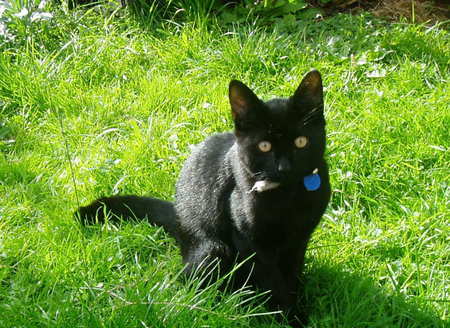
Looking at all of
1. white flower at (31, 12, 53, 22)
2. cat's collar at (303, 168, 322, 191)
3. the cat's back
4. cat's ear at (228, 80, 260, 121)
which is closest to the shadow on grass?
cat's collar at (303, 168, 322, 191)

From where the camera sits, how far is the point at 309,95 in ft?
7.04

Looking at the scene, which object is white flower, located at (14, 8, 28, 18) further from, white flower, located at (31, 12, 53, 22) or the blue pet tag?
the blue pet tag

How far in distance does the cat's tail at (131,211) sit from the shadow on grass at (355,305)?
2.29 feet

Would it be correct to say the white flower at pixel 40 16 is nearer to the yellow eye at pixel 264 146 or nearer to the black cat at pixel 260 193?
the black cat at pixel 260 193

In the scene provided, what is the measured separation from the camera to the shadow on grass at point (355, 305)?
225 cm

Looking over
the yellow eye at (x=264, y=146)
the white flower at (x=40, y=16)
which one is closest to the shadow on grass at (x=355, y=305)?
the yellow eye at (x=264, y=146)

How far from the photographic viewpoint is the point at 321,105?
2170 mm

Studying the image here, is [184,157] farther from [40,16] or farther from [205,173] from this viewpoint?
[40,16]

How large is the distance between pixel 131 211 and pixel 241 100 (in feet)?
2.80

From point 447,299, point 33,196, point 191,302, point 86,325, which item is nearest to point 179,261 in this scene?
point 191,302

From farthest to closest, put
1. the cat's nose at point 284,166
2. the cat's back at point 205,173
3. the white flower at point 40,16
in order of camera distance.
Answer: the white flower at point 40,16, the cat's back at point 205,173, the cat's nose at point 284,166

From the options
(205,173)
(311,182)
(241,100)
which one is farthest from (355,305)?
(241,100)

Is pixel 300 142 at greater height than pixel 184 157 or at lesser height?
greater

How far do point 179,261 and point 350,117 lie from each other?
4.49 ft
